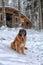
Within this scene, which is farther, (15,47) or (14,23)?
(14,23)

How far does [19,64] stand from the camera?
5930mm

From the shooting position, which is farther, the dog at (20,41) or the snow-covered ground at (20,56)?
the dog at (20,41)

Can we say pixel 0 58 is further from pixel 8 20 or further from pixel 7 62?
pixel 8 20

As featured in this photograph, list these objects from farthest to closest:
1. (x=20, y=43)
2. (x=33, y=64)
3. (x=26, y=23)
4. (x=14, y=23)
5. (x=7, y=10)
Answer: (x=26, y=23) → (x=14, y=23) → (x=7, y=10) → (x=20, y=43) → (x=33, y=64)

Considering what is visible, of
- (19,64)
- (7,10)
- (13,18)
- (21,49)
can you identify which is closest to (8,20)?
(13,18)

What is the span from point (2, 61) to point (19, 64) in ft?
1.36

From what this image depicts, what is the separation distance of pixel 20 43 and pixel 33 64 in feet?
Answer: 5.65

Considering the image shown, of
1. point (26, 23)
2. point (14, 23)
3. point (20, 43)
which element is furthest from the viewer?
point (26, 23)

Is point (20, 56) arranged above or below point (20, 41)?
below

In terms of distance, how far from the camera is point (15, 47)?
829 centimetres

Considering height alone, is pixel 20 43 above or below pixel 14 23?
above

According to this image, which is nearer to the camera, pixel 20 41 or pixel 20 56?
pixel 20 56

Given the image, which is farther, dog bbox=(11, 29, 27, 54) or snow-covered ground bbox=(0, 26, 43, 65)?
dog bbox=(11, 29, 27, 54)

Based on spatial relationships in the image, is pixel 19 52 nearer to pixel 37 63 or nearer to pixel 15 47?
pixel 15 47
